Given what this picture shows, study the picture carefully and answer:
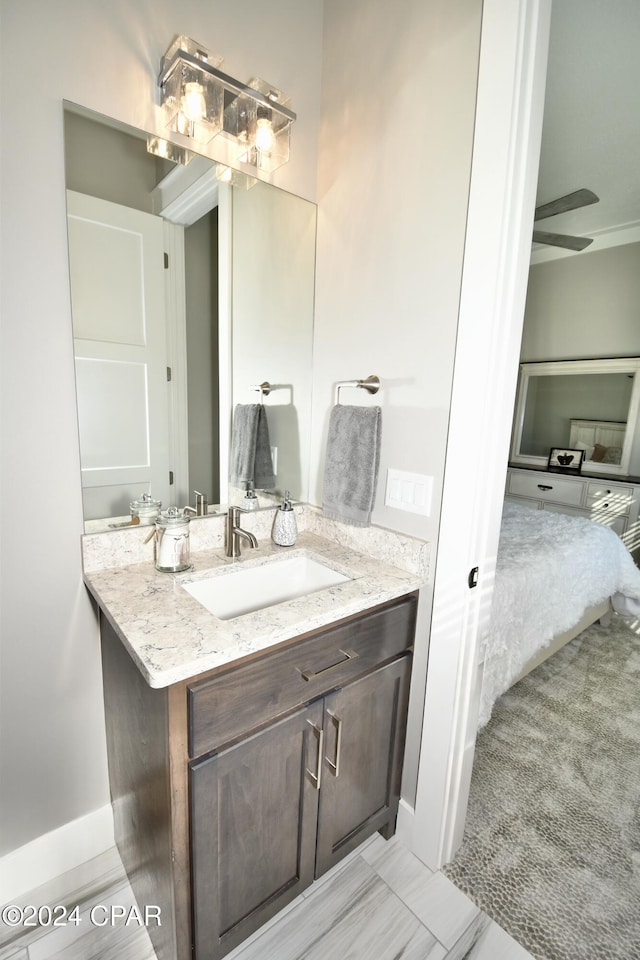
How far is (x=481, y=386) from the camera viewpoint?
1084 millimetres

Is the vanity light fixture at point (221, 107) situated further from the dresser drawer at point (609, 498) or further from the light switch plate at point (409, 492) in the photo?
the dresser drawer at point (609, 498)

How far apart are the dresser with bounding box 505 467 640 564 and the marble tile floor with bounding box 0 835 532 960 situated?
3075mm

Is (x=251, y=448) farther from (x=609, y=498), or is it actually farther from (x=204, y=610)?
(x=609, y=498)

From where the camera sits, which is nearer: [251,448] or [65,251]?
[65,251]

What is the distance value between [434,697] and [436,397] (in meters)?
0.87

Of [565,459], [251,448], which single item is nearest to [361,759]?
[251,448]

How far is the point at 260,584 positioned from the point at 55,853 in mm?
967

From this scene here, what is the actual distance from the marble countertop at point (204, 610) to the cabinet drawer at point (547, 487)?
10.1 feet

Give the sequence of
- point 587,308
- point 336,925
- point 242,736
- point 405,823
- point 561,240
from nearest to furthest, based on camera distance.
A: 1. point 242,736
2. point 336,925
3. point 405,823
4. point 561,240
5. point 587,308

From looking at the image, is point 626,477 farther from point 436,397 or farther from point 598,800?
point 436,397

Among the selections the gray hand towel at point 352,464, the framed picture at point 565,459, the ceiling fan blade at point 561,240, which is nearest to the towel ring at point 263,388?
the gray hand towel at point 352,464

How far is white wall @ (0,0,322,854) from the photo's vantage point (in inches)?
40.5

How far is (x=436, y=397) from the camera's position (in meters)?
1.22

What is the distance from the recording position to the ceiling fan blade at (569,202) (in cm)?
214
